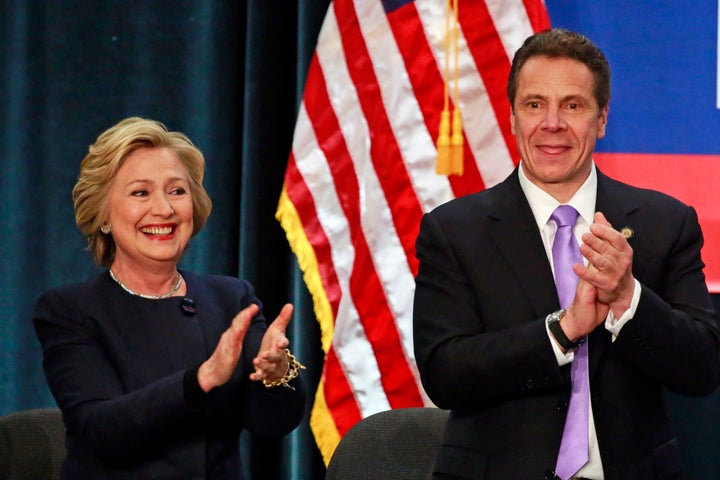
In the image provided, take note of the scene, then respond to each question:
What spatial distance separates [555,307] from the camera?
2.09m

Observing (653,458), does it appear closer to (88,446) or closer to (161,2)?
(88,446)

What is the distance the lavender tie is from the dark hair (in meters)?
0.28

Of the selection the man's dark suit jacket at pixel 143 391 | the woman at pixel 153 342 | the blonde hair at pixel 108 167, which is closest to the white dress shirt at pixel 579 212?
the woman at pixel 153 342

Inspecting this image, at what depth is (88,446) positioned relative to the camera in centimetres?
244

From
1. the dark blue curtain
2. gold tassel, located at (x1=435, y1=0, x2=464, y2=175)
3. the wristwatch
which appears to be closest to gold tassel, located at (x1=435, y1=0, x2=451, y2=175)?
gold tassel, located at (x1=435, y1=0, x2=464, y2=175)

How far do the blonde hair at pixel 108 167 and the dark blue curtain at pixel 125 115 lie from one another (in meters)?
1.20

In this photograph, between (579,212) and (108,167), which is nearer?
(579,212)

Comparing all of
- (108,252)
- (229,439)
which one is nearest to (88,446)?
(229,439)

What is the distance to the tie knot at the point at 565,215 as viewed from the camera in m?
2.16

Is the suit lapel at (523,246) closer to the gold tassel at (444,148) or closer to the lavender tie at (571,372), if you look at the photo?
the lavender tie at (571,372)

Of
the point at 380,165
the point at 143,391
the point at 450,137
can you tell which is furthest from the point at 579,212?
the point at 380,165

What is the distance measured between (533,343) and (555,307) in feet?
0.45

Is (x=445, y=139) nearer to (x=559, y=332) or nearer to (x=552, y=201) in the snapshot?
(x=552, y=201)

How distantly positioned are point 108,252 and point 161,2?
1594 millimetres
